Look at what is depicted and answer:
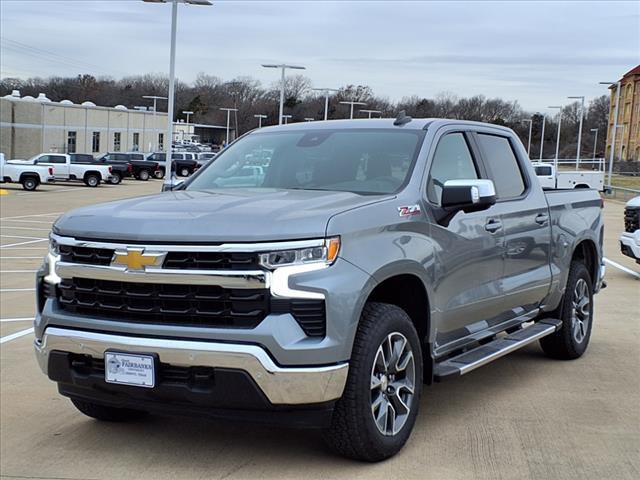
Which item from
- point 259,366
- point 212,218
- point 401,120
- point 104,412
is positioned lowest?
point 104,412

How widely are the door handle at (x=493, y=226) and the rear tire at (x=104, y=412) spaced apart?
101 inches

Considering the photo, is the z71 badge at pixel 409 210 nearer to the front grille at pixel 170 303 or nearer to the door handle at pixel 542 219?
the front grille at pixel 170 303

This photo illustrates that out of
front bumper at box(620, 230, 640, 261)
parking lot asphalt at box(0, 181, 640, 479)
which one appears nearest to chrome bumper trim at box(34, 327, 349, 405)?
parking lot asphalt at box(0, 181, 640, 479)

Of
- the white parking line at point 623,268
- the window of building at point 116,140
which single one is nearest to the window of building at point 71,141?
the window of building at point 116,140

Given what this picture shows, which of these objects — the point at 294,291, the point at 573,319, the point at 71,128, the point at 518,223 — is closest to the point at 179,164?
the point at 71,128

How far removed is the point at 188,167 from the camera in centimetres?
5619

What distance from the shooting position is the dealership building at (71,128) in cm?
6419

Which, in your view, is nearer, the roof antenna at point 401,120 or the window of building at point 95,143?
the roof antenna at point 401,120

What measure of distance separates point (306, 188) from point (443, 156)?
97 centimetres

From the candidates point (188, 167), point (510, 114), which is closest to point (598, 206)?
point (188, 167)

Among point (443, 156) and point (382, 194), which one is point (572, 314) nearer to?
point (443, 156)

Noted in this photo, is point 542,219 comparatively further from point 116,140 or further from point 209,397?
point 116,140

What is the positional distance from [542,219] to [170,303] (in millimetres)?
3435

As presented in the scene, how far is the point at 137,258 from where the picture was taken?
157 inches
